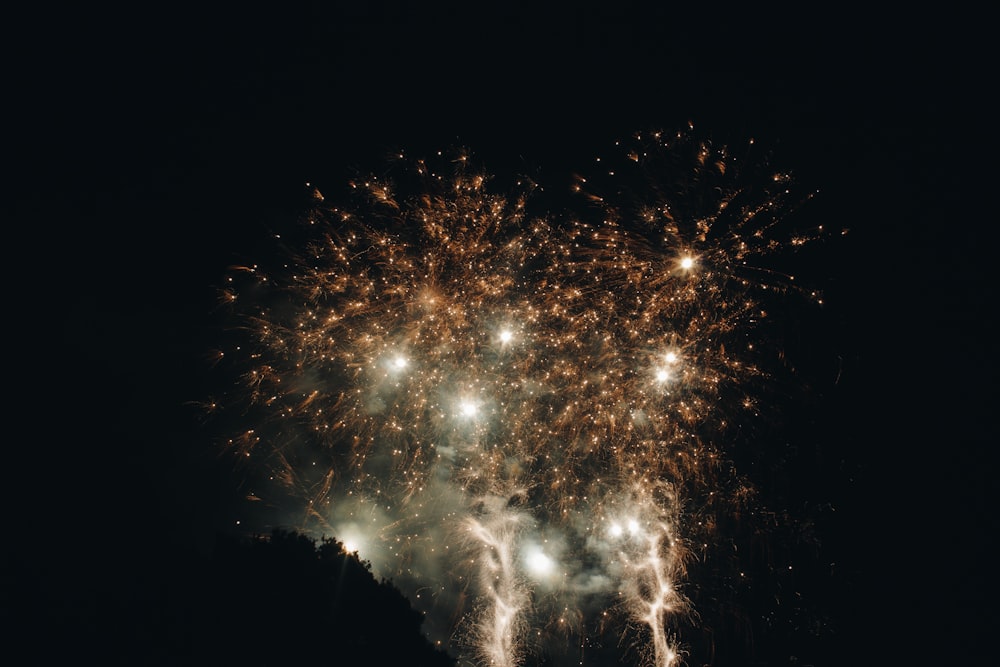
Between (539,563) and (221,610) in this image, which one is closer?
(221,610)

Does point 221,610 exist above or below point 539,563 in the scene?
below

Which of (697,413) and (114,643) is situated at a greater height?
(697,413)

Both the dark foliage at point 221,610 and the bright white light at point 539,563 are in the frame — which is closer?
the dark foliage at point 221,610

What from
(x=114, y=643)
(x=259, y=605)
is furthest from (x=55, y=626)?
(x=259, y=605)

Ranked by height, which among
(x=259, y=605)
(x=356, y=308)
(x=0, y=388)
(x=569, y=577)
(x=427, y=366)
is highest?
(x=356, y=308)

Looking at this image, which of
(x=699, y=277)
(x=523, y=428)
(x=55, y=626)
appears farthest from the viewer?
(x=523, y=428)

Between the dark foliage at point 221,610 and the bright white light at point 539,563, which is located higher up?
the bright white light at point 539,563

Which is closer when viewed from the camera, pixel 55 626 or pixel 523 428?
pixel 55 626

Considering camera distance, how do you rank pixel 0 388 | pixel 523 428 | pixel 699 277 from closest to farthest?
pixel 0 388
pixel 699 277
pixel 523 428

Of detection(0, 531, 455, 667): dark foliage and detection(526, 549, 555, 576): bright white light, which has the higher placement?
detection(526, 549, 555, 576): bright white light

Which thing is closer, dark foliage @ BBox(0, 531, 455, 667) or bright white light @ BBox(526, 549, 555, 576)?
dark foliage @ BBox(0, 531, 455, 667)

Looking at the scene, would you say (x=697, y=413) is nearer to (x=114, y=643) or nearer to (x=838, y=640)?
(x=838, y=640)
